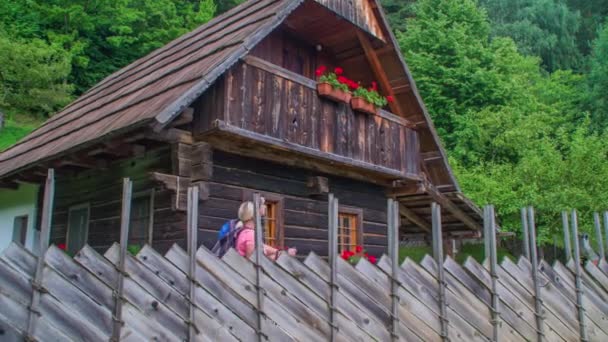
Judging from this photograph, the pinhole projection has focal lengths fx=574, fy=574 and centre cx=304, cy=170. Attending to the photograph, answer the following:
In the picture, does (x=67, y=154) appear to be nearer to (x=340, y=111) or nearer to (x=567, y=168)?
(x=340, y=111)

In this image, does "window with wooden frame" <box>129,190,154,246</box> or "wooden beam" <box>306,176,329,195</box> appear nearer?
"window with wooden frame" <box>129,190,154,246</box>

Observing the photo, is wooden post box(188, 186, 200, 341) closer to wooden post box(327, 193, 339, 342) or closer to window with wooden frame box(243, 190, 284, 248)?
wooden post box(327, 193, 339, 342)

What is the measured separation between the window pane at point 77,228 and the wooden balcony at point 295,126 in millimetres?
3711

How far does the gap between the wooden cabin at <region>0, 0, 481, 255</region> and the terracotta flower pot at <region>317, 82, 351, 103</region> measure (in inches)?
5.6

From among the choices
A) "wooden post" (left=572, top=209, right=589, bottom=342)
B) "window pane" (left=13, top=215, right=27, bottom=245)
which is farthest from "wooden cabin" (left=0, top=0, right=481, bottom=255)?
"wooden post" (left=572, top=209, right=589, bottom=342)

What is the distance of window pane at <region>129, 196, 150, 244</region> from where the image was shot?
898 cm

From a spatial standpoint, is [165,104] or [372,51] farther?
[372,51]

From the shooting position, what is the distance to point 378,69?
37.1 feet

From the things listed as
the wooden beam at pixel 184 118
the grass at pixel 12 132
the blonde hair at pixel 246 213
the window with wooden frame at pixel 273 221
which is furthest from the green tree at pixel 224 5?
the blonde hair at pixel 246 213

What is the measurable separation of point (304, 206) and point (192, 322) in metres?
7.29

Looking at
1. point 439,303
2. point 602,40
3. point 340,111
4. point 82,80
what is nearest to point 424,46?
point 602,40

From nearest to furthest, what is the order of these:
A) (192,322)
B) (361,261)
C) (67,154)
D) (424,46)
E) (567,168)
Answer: (192,322), (361,261), (67,154), (567,168), (424,46)

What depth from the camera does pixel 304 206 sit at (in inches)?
400

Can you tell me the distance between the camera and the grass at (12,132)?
75.4ft
